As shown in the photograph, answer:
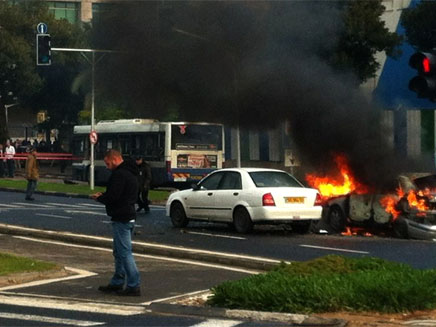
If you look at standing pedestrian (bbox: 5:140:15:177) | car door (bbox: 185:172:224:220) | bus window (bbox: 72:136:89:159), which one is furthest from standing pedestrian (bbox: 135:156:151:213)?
standing pedestrian (bbox: 5:140:15:177)

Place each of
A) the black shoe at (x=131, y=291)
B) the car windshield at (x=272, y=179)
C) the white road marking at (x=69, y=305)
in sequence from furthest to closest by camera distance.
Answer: the car windshield at (x=272, y=179)
the black shoe at (x=131, y=291)
the white road marking at (x=69, y=305)

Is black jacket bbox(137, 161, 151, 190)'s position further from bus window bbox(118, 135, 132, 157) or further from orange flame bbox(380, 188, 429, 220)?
bus window bbox(118, 135, 132, 157)

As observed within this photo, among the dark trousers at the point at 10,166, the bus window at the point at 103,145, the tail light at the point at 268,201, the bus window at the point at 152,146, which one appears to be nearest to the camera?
the tail light at the point at 268,201

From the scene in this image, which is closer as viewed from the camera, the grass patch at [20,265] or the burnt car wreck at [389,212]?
the grass patch at [20,265]

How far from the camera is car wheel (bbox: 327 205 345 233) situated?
78.5 feet

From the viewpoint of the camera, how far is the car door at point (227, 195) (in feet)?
77.2

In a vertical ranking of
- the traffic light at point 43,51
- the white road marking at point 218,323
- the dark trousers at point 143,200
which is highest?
the traffic light at point 43,51

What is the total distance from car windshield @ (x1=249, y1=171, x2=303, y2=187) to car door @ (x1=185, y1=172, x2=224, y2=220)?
0.95 meters

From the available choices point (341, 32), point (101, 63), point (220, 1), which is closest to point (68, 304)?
point (220, 1)

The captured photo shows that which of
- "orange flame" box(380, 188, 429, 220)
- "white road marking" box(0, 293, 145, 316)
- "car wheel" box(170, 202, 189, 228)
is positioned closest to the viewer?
"white road marking" box(0, 293, 145, 316)

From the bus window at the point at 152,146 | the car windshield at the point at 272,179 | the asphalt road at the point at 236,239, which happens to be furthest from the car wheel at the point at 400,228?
the bus window at the point at 152,146

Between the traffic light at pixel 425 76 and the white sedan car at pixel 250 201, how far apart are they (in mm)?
10222

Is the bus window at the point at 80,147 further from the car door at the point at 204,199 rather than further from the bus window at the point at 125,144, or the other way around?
the car door at the point at 204,199

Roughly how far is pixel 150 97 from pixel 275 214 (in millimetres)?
7981
